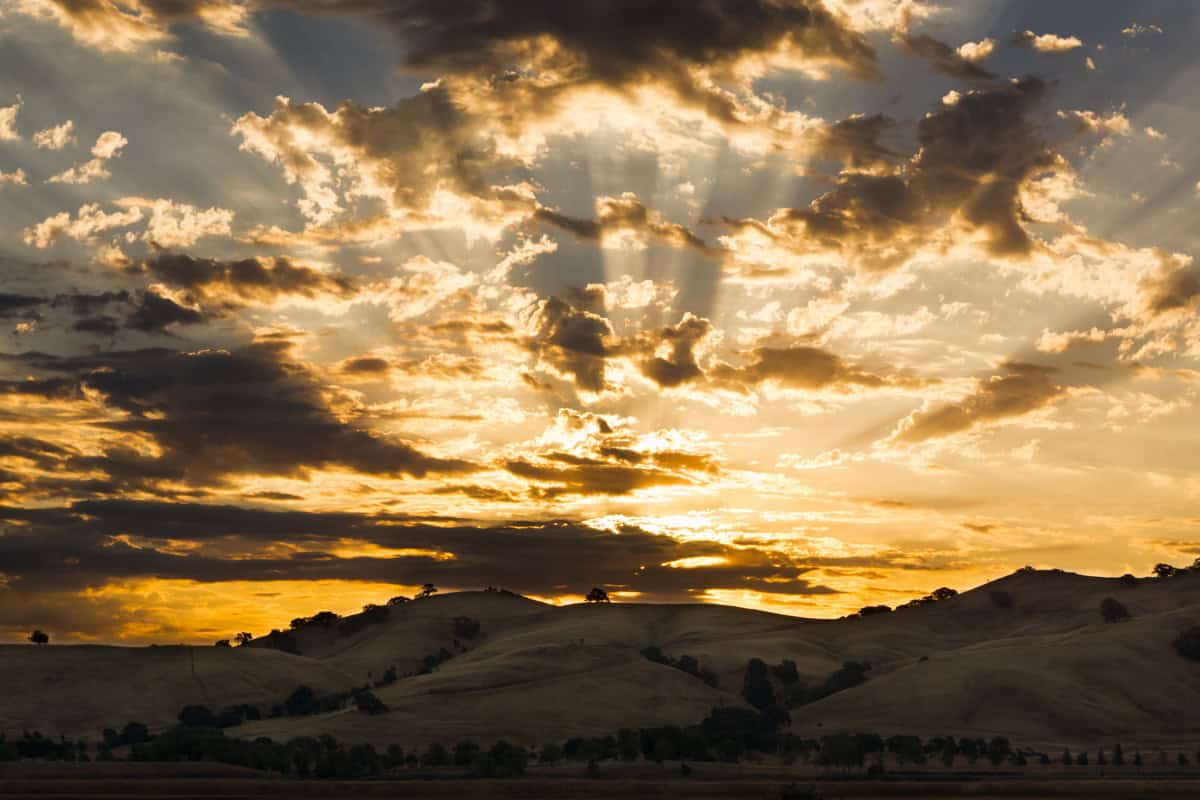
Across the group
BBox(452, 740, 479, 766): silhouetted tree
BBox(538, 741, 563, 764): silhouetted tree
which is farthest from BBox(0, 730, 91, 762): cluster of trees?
BBox(538, 741, 563, 764): silhouetted tree

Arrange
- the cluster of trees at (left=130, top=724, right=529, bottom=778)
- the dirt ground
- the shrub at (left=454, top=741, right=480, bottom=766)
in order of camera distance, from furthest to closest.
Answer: the shrub at (left=454, top=741, right=480, bottom=766) < the cluster of trees at (left=130, top=724, right=529, bottom=778) < the dirt ground

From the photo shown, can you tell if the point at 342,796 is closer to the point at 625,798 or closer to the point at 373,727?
the point at 625,798

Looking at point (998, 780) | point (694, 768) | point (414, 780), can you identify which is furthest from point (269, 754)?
point (998, 780)

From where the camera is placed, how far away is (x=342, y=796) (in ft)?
388

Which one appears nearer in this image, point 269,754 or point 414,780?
point 414,780

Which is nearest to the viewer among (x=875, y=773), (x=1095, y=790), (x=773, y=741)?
(x=1095, y=790)

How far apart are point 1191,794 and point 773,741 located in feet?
215

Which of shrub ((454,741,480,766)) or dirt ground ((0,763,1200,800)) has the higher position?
shrub ((454,741,480,766))

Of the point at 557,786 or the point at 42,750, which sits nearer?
the point at 557,786

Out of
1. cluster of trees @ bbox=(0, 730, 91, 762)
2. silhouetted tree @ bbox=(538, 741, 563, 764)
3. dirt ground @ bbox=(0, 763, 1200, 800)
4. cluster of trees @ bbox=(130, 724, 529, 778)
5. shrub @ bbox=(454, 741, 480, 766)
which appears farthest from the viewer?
cluster of trees @ bbox=(0, 730, 91, 762)

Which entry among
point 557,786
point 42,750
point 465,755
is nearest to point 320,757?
point 465,755

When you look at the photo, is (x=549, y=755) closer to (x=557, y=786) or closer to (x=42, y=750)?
(x=557, y=786)

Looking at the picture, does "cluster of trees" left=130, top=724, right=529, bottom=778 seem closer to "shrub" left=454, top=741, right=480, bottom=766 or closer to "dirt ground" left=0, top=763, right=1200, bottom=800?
"shrub" left=454, top=741, right=480, bottom=766

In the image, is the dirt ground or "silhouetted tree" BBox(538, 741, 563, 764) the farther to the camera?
"silhouetted tree" BBox(538, 741, 563, 764)
